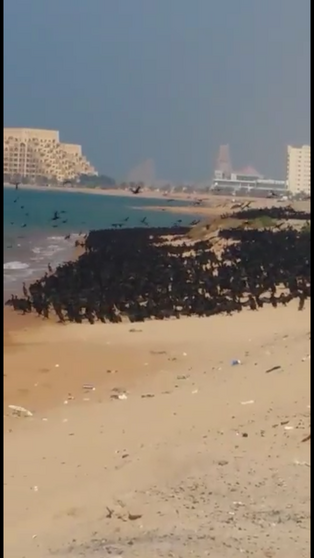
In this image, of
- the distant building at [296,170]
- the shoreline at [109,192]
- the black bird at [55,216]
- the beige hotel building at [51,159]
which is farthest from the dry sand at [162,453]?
the black bird at [55,216]

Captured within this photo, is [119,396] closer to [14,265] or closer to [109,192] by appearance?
[109,192]

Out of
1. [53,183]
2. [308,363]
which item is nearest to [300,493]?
[308,363]

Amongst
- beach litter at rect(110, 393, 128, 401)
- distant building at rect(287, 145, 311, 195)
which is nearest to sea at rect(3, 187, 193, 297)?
distant building at rect(287, 145, 311, 195)

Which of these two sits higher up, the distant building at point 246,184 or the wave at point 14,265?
the distant building at point 246,184

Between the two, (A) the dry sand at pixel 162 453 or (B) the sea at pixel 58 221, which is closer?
(A) the dry sand at pixel 162 453

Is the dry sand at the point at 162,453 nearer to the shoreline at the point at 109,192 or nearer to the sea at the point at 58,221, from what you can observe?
the shoreline at the point at 109,192

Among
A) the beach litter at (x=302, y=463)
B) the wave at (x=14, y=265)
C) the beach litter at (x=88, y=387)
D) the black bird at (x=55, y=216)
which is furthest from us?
the black bird at (x=55, y=216)

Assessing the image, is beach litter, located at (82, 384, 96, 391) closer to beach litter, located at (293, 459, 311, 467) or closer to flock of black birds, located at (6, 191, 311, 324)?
beach litter, located at (293, 459, 311, 467)
